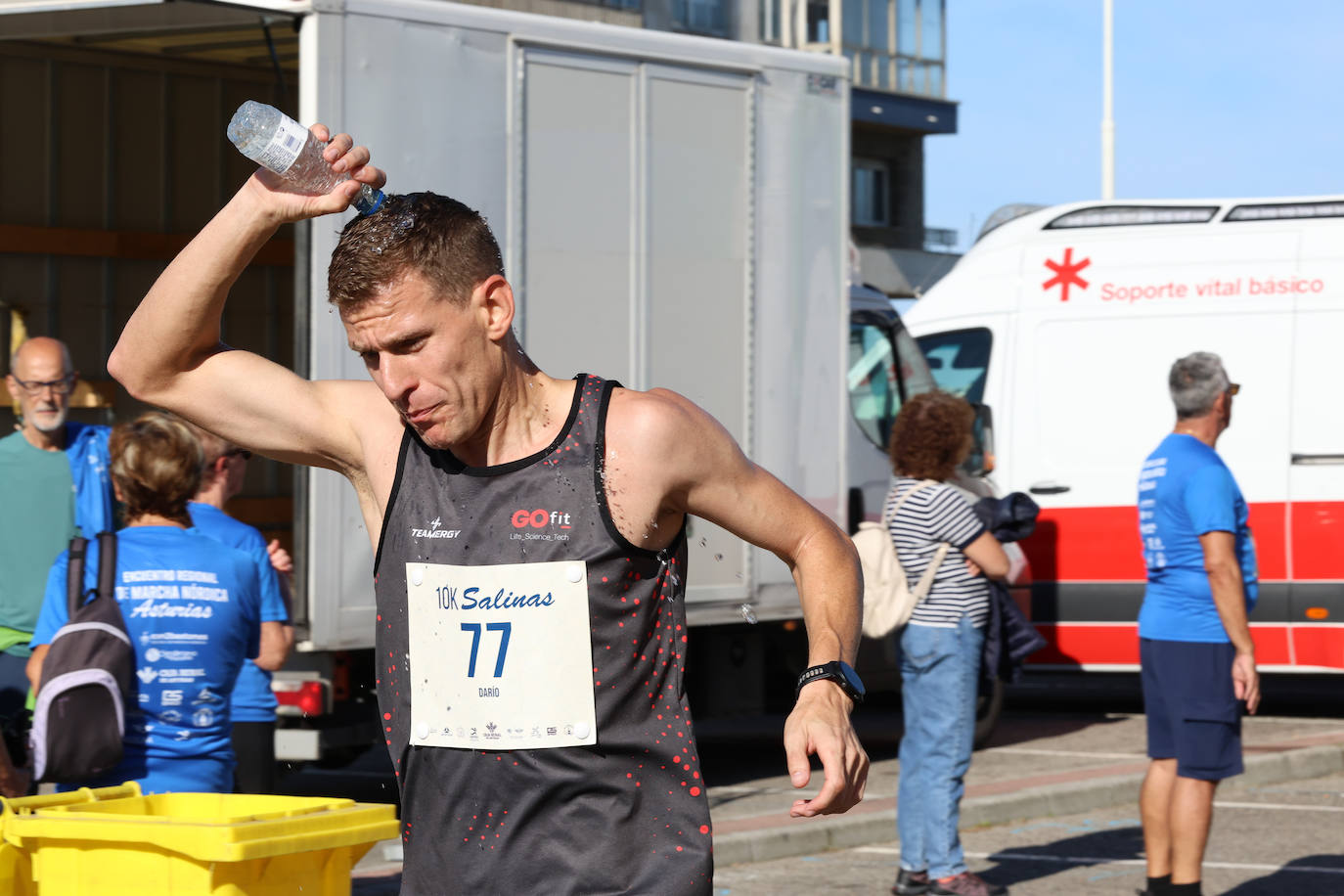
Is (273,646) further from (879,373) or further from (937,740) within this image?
(879,373)

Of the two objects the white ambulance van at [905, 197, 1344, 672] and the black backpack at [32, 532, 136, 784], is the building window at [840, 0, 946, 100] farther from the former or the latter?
the black backpack at [32, 532, 136, 784]

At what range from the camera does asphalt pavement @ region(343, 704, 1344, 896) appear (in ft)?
26.4

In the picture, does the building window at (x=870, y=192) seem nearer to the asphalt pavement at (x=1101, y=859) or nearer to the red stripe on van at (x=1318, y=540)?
the red stripe on van at (x=1318, y=540)

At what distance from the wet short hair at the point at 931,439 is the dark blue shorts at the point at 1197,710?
110 centimetres

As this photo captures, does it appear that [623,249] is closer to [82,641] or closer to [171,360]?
[82,641]

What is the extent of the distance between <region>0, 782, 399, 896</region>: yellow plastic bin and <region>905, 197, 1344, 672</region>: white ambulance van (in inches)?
348

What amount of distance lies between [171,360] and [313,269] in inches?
174

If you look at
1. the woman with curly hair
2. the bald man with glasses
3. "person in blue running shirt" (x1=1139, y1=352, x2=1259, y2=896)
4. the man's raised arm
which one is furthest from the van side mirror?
the man's raised arm

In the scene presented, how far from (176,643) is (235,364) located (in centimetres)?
182

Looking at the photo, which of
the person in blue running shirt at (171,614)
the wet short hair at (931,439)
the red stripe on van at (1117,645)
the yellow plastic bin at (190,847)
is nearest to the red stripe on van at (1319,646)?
the red stripe on van at (1117,645)

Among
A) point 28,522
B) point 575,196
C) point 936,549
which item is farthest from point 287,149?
point 575,196

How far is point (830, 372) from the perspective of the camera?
924 cm

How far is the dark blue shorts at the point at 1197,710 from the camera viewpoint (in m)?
6.45

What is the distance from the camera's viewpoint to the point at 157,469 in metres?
4.93
